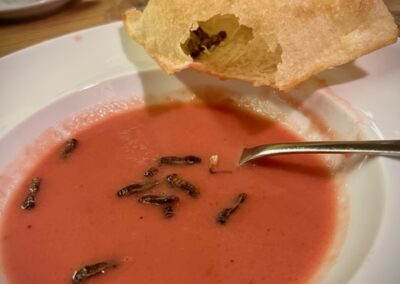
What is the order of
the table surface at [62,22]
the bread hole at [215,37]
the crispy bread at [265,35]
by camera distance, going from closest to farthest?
1. the crispy bread at [265,35]
2. the bread hole at [215,37]
3. the table surface at [62,22]

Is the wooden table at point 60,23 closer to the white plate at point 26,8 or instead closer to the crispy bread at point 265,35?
the white plate at point 26,8

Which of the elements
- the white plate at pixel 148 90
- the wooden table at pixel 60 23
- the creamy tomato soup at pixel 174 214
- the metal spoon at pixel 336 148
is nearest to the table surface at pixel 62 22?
the wooden table at pixel 60 23

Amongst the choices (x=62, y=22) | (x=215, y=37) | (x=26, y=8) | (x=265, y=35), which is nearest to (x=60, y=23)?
(x=62, y=22)

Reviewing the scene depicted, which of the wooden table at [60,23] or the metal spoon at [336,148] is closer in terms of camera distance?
the metal spoon at [336,148]

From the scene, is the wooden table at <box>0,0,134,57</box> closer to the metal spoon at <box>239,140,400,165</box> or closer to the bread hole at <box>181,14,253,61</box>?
the bread hole at <box>181,14,253,61</box>

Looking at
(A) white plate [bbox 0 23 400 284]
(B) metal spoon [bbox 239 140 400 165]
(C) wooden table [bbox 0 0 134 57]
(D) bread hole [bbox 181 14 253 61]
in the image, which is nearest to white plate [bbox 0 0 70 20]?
(C) wooden table [bbox 0 0 134 57]

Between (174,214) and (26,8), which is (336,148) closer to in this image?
(174,214)
